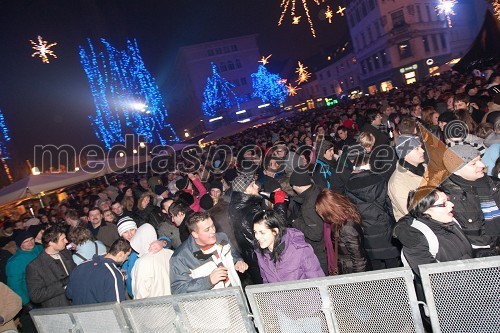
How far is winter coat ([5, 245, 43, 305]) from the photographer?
576cm

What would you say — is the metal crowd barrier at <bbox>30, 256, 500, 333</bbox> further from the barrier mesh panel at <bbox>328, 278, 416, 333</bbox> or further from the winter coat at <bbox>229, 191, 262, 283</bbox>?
the winter coat at <bbox>229, 191, 262, 283</bbox>

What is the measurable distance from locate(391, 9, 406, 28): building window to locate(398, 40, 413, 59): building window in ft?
8.99

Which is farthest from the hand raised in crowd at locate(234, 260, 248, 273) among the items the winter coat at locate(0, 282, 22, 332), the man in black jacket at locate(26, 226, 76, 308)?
the winter coat at locate(0, 282, 22, 332)

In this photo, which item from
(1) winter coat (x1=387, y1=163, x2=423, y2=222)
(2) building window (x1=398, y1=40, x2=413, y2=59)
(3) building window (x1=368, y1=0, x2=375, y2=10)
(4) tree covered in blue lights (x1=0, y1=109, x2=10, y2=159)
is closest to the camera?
(1) winter coat (x1=387, y1=163, x2=423, y2=222)

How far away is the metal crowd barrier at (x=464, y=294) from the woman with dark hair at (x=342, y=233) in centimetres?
130

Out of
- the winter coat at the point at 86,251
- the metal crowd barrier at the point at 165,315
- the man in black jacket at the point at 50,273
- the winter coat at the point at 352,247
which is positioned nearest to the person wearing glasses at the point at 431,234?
the winter coat at the point at 352,247

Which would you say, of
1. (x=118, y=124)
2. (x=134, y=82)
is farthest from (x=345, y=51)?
(x=118, y=124)

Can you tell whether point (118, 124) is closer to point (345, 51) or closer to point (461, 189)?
point (345, 51)

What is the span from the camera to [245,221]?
4234 millimetres

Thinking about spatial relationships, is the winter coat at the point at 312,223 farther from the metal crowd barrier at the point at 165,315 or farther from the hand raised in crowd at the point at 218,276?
the metal crowd barrier at the point at 165,315


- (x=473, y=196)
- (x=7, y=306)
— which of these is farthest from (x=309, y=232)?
(x=7, y=306)

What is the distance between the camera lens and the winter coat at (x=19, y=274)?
5.76 m

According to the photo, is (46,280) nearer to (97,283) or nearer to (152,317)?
(97,283)

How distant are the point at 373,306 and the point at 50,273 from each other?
4859 mm
